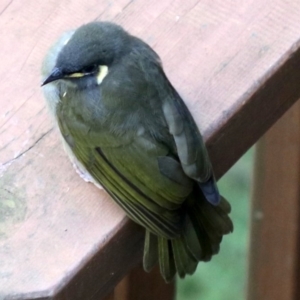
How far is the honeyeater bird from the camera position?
4.60ft

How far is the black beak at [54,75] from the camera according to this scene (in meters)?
1.47

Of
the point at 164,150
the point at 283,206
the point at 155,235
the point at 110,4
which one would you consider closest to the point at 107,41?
the point at 110,4

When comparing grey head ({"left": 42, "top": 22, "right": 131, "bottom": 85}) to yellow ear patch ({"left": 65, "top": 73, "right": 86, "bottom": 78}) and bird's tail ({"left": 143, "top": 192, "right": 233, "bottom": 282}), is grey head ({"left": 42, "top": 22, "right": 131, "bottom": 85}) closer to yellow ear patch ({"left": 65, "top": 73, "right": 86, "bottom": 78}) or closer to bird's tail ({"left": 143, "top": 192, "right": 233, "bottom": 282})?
yellow ear patch ({"left": 65, "top": 73, "right": 86, "bottom": 78})

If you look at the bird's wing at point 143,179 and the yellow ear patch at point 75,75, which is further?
the yellow ear patch at point 75,75

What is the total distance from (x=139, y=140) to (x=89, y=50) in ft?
0.72

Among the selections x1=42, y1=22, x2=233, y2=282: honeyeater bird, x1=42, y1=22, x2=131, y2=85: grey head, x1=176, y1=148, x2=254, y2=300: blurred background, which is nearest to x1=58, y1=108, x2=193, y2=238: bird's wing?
x1=42, y1=22, x2=233, y2=282: honeyeater bird

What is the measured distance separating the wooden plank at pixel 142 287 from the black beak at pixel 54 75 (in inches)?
18.9

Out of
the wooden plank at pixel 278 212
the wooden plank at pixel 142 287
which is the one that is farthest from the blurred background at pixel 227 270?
the wooden plank at pixel 142 287

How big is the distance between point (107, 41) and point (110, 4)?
0.14 metres

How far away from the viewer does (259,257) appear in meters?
2.04

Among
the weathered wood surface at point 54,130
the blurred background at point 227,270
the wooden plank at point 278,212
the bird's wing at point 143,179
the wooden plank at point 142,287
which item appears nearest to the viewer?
the weathered wood surface at point 54,130

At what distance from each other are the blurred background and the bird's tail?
5.66 ft

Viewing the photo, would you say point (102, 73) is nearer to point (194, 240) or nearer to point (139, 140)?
point (139, 140)

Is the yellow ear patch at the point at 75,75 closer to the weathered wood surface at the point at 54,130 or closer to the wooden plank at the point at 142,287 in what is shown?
the weathered wood surface at the point at 54,130
